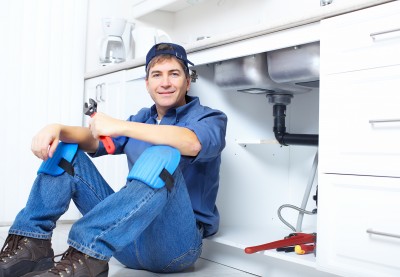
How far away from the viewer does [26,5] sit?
8.86ft

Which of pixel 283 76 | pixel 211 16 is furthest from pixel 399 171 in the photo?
pixel 211 16

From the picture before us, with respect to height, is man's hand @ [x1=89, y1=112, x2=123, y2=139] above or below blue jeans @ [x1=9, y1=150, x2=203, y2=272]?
above

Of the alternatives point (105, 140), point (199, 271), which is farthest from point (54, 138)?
point (199, 271)

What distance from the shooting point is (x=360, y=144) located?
1320 mm

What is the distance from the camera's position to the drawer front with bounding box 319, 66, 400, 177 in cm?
125

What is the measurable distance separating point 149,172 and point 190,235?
34 centimetres

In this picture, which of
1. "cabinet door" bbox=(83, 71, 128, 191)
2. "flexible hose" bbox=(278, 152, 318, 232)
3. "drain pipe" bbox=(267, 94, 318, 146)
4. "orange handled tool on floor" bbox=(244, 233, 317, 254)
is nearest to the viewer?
"orange handled tool on floor" bbox=(244, 233, 317, 254)

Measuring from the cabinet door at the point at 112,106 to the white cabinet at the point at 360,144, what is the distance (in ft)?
3.95

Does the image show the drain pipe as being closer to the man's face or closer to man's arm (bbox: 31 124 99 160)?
the man's face

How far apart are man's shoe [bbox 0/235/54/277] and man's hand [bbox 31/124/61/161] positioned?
0.24m

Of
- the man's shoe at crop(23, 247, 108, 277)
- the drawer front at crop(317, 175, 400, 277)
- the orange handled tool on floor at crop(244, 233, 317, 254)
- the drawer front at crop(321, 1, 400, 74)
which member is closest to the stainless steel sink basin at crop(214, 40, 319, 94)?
the drawer front at crop(321, 1, 400, 74)

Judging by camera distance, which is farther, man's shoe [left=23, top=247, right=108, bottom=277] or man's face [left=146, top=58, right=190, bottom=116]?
man's face [left=146, top=58, right=190, bottom=116]

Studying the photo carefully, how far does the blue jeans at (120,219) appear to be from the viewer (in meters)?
1.26

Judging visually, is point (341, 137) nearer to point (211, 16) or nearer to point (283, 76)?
point (283, 76)
